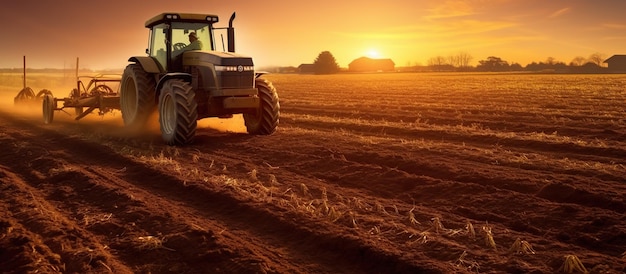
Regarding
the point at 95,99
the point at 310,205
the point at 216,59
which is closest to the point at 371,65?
the point at 95,99

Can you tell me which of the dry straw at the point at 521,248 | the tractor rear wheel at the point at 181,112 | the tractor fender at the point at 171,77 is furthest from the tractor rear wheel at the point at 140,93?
the dry straw at the point at 521,248

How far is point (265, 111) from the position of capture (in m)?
11.1

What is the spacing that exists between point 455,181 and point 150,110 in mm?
6886

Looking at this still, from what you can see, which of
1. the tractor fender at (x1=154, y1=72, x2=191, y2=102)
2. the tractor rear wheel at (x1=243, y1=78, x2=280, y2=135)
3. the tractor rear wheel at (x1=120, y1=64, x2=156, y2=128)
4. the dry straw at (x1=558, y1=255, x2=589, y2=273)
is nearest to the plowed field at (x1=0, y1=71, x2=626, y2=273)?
the dry straw at (x1=558, y1=255, x2=589, y2=273)

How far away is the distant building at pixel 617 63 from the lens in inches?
3628

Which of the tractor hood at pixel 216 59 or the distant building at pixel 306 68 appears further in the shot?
the distant building at pixel 306 68

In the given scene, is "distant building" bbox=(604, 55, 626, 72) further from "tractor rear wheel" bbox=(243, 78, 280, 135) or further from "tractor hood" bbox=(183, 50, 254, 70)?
"tractor hood" bbox=(183, 50, 254, 70)

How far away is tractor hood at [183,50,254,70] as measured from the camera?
10.1 m

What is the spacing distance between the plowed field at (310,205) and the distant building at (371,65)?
96.5 metres

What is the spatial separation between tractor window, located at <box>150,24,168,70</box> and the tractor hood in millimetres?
602

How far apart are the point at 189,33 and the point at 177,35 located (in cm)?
26

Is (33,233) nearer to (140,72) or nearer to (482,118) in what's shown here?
(140,72)

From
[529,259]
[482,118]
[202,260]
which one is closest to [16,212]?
[202,260]

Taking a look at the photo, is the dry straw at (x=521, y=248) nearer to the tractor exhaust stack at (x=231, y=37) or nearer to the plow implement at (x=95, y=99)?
the tractor exhaust stack at (x=231, y=37)
